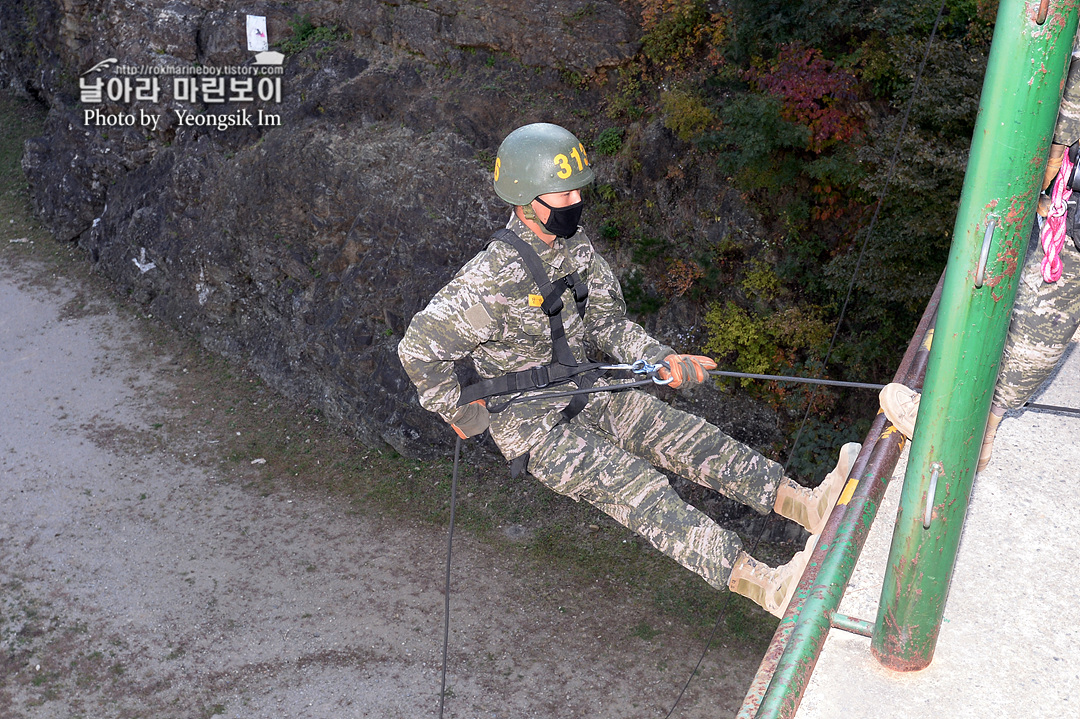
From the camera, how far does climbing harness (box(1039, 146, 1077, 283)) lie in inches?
114

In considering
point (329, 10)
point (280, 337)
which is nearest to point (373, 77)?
point (329, 10)

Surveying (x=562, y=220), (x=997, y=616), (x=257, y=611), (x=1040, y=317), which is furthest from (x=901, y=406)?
(x=257, y=611)

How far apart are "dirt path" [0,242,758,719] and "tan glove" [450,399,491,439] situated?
5562 mm

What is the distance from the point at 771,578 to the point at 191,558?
9249 millimetres

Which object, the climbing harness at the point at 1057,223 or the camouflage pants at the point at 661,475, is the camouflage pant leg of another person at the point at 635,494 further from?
the climbing harness at the point at 1057,223

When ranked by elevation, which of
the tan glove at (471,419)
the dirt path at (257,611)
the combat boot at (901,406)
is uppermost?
the combat boot at (901,406)

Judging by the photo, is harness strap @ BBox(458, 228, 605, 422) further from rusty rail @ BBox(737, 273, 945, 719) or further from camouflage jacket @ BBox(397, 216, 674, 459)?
rusty rail @ BBox(737, 273, 945, 719)

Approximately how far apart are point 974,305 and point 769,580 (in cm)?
216

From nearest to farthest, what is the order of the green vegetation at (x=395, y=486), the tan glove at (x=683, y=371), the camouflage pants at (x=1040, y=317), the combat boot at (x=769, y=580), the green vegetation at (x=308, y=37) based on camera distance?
the camouflage pants at (x=1040, y=317) → the combat boot at (x=769, y=580) → the tan glove at (x=683, y=371) → the green vegetation at (x=395, y=486) → the green vegetation at (x=308, y=37)

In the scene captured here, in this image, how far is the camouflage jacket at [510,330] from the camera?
4.63 meters

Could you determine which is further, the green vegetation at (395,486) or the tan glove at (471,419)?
the green vegetation at (395,486)

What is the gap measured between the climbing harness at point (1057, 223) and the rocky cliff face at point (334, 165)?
8.16 metres

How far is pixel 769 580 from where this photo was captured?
13.9 feet

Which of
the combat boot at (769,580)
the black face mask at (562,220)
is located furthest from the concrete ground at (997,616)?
the black face mask at (562,220)
